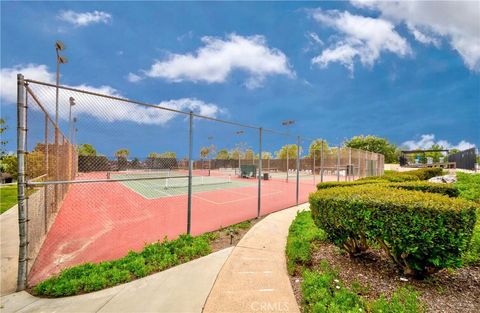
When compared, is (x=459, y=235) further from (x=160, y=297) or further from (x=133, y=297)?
(x=133, y=297)

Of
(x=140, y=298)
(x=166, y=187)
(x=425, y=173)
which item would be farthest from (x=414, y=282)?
(x=425, y=173)

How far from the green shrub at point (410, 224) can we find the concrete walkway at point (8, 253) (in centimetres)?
467

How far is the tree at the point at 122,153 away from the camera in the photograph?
418 centimetres

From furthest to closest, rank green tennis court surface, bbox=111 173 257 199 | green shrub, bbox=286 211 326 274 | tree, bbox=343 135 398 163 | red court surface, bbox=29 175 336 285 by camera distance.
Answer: tree, bbox=343 135 398 163 < green tennis court surface, bbox=111 173 257 199 < red court surface, bbox=29 175 336 285 < green shrub, bbox=286 211 326 274

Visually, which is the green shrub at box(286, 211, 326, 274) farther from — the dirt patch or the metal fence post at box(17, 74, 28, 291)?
the metal fence post at box(17, 74, 28, 291)

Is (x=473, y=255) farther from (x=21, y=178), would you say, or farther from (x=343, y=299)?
(x=21, y=178)

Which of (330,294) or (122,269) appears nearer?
(330,294)

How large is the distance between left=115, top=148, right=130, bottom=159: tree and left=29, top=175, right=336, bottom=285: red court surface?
1829 mm

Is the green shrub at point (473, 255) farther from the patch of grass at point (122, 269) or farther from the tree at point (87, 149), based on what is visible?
the tree at point (87, 149)

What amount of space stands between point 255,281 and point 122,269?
1.93 m

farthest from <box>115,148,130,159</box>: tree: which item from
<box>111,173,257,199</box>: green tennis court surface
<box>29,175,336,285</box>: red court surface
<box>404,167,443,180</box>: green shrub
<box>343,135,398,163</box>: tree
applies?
<box>343,135,398,163</box>: tree

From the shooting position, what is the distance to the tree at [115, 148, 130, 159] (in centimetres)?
418

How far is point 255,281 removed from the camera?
10.8 feet

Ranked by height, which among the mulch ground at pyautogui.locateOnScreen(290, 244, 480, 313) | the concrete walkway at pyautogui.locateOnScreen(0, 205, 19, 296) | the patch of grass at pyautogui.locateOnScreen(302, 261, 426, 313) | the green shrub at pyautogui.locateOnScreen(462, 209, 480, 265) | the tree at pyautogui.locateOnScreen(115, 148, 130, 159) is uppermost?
the tree at pyautogui.locateOnScreen(115, 148, 130, 159)
